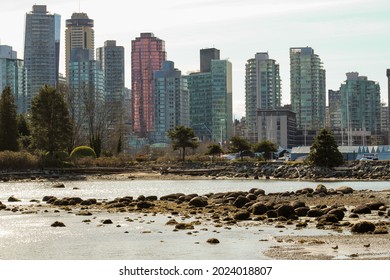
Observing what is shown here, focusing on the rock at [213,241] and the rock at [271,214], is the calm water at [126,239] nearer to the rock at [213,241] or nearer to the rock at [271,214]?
the rock at [213,241]

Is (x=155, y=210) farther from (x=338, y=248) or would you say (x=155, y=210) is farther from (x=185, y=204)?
(x=338, y=248)

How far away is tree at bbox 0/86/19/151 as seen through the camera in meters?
99.4

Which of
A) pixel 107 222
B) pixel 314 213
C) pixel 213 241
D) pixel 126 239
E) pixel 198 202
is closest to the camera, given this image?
pixel 213 241

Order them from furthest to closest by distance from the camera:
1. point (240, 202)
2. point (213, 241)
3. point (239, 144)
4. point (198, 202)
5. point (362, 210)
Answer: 1. point (239, 144)
2. point (198, 202)
3. point (240, 202)
4. point (362, 210)
5. point (213, 241)

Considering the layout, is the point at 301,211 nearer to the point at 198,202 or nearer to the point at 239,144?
the point at 198,202

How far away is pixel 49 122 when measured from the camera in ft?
327

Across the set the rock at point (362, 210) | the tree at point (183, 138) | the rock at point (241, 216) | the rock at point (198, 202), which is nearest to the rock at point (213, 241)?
the rock at point (241, 216)

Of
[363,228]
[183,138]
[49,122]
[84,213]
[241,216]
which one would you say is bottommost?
[84,213]

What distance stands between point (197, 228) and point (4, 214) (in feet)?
43.3

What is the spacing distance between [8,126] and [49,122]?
5316 mm

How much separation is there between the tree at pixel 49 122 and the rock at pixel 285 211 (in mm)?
66271

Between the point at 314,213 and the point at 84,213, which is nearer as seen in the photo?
the point at 314,213

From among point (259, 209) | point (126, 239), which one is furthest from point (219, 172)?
point (126, 239)
